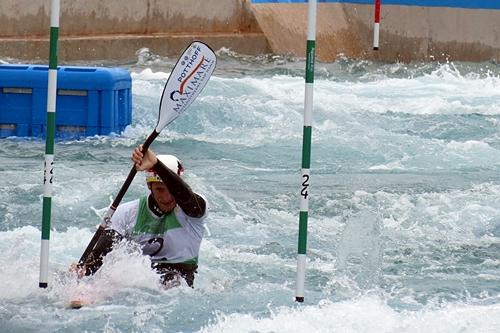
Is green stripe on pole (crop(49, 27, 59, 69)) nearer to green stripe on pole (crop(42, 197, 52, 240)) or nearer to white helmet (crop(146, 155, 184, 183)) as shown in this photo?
green stripe on pole (crop(42, 197, 52, 240))

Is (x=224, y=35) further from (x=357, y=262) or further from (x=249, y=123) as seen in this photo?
(x=357, y=262)

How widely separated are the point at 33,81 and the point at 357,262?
513 centimetres

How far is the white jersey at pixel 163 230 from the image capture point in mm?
6660

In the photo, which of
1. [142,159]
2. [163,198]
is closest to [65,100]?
[163,198]

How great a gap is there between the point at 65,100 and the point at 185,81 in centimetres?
589

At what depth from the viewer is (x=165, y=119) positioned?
21.5ft

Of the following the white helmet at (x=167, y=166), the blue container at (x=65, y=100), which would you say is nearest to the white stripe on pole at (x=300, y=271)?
the white helmet at (x=167, y=166)

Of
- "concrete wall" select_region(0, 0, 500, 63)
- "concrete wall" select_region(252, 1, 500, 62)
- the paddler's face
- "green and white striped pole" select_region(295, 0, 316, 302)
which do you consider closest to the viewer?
"green and white striped pole" select_region(295, 0, 316, 302)

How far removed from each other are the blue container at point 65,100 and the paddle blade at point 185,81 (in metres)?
5.67

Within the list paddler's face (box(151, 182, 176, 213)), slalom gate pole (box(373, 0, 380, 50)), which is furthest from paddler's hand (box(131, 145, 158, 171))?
slalom gate pole (box(373, 0, 380, 50))

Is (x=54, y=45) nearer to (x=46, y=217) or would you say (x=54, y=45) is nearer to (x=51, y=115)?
(x=51, y=115)

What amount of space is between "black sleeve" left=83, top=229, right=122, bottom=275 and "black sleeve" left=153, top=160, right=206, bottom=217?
402mm

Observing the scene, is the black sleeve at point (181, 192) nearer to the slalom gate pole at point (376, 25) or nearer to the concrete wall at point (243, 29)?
the concrete wall at point (243, 29)

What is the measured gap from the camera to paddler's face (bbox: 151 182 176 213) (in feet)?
21.5
